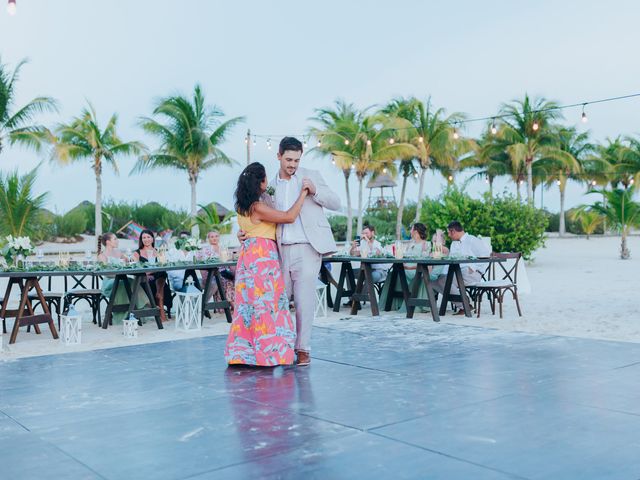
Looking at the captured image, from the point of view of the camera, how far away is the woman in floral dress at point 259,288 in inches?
233

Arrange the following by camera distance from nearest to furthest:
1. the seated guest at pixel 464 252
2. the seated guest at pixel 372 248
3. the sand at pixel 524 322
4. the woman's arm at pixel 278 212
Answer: the woman's arm at pixel 278 212 < the sand at pixel 524 322 < the seated guest at pixel 464 252 < the seated guest at pixel 372 248

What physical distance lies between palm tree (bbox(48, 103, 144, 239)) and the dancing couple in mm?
24077

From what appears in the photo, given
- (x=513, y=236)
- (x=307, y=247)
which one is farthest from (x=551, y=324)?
(x=513, y=236)

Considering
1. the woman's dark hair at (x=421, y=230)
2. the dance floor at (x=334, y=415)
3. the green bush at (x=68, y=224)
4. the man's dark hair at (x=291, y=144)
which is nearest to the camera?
the dance floor at (x=334, y=415)

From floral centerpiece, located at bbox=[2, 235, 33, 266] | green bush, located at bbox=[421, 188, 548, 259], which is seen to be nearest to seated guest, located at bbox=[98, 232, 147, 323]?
floral centerpiece, located at bbox=[2, 235, 33, 266]

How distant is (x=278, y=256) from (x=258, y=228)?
0.30 metres

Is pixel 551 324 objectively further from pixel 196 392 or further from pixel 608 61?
pixel 608 61

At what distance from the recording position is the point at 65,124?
96.2 ft

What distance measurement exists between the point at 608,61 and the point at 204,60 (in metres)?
14.0

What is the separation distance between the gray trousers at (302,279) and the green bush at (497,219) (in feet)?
43.8

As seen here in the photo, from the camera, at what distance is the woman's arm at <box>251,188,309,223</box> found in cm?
584

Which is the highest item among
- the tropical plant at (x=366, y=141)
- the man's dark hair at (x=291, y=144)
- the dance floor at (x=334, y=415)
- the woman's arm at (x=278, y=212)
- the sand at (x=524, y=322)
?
the tropical plant at (x=366, y=141)

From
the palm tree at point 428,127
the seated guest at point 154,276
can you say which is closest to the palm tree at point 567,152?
the palm tree at point 428,127

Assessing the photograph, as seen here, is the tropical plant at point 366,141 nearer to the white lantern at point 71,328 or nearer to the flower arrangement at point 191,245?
the flower arrangement at point 191,245
